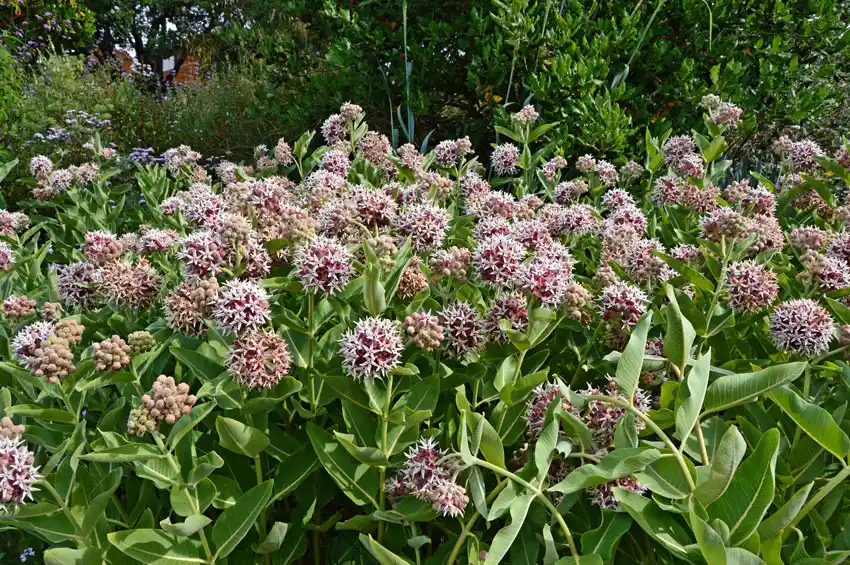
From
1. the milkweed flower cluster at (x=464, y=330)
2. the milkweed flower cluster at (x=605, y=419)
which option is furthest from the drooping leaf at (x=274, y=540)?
the milkweed flower cluster at (x=605, y=419)

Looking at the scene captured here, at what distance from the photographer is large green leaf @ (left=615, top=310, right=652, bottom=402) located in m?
1.42

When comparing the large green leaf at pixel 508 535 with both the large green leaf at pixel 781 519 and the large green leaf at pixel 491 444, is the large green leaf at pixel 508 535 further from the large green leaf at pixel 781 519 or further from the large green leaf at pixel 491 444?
the large green leaf at pixel 781 519

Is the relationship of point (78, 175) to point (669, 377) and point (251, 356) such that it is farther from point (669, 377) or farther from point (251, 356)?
point (669, 377)

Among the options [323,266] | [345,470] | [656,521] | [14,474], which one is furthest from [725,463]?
[14,474]

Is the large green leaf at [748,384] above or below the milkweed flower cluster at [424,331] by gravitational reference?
below

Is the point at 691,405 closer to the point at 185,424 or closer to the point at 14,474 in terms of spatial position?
the point at 185,424

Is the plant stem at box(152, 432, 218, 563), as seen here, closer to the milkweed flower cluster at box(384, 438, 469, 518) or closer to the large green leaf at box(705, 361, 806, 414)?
A: the milkweed flower cluster at box(384, 438, 469, 518)

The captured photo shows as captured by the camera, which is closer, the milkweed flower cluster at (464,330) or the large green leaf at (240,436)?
the large green leaf at (240,436)

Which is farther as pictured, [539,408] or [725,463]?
[539,408]

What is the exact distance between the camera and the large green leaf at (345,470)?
1.67 metres

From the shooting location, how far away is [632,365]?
143 cm

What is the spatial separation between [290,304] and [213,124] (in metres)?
7.28

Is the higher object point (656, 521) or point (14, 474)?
point (14, 474)

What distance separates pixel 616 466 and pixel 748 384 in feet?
1.27
